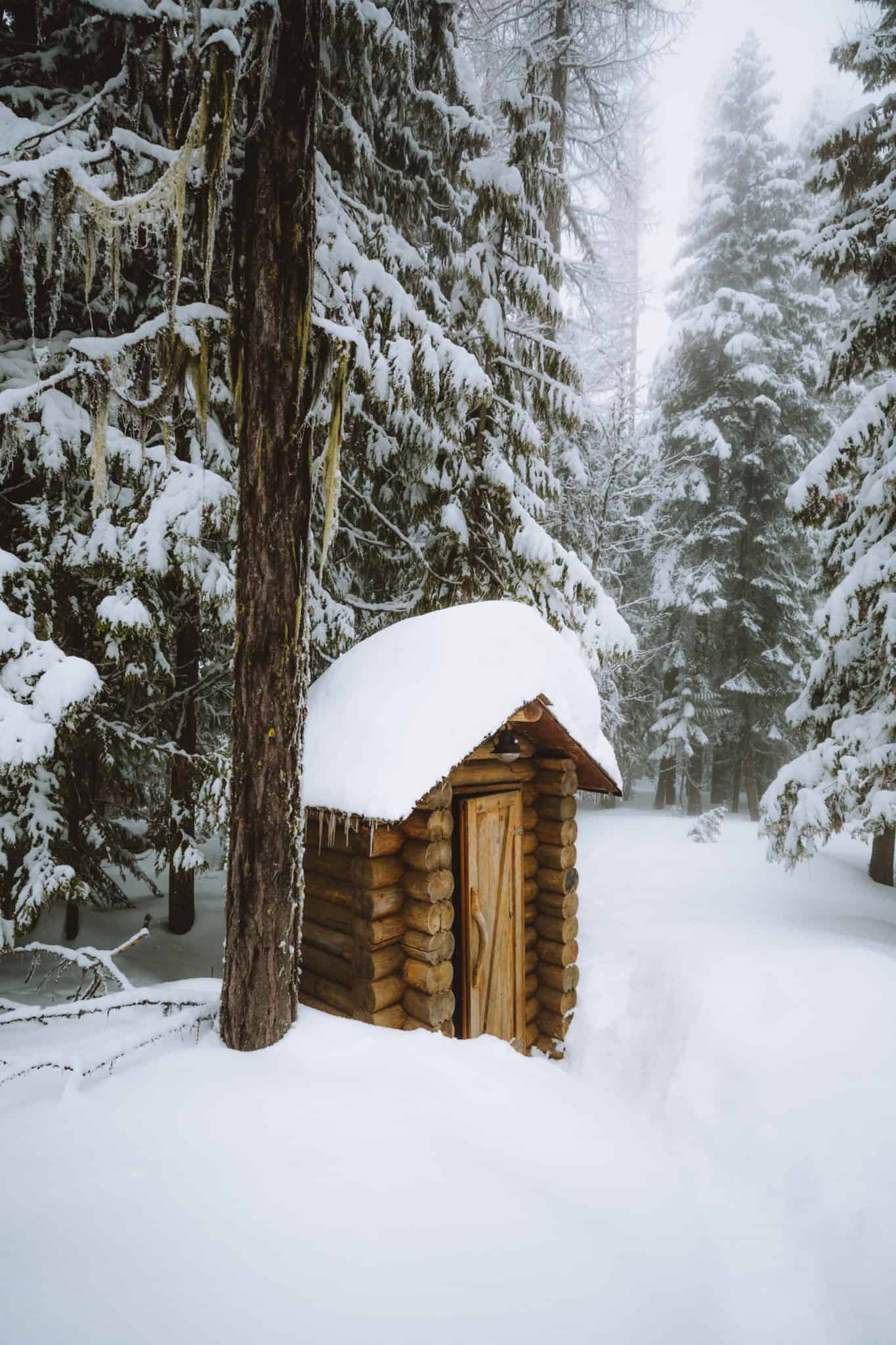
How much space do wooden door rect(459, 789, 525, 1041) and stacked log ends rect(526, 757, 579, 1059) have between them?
1.15 feet

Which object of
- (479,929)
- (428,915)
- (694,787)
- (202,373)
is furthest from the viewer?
(694,787)

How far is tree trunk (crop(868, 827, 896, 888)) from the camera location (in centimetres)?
1063

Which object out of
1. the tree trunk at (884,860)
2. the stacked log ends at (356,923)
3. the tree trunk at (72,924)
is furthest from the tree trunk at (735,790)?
the tree trunk at (72,924)

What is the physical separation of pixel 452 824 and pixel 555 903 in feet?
→ 6.08

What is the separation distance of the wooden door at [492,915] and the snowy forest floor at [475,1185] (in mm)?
849

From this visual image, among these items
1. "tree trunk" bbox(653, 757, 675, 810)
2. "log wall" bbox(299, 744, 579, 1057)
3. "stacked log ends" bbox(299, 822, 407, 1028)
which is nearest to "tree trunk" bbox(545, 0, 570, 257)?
"log wall" bbox(299, 744, 579, 1057)

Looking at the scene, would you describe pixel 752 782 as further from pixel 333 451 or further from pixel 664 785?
pixel 333 451

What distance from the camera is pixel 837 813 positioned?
7348 millimetres

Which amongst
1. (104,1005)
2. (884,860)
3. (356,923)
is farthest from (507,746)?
(884,860)

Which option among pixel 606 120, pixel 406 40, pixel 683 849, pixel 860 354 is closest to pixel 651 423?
pixel 606 120

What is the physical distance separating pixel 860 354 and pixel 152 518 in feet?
27.0

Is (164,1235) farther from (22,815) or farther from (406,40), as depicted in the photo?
(406,40)

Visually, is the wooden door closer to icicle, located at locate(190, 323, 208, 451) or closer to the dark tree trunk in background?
icicle, located at locate(190, 323, 208, 451)

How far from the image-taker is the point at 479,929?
5551 millimetres
